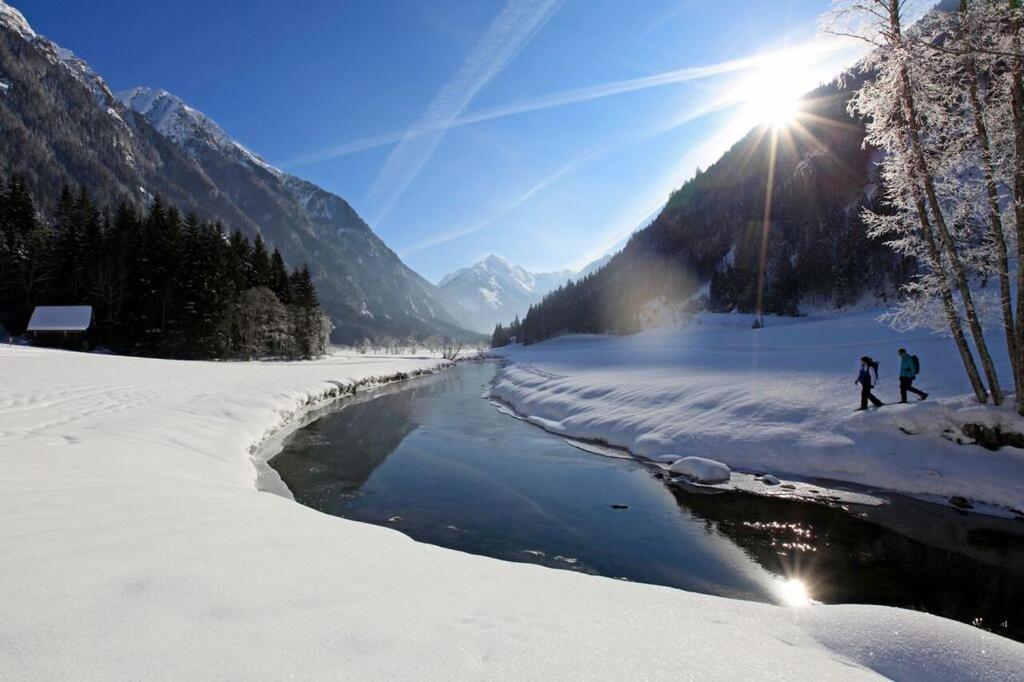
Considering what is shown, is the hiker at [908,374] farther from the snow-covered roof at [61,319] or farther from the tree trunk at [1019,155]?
the snow-covered roof at [61,319]

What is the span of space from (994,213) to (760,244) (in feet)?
379

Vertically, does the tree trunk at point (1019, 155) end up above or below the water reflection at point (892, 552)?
above

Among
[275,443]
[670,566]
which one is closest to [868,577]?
[670,566]

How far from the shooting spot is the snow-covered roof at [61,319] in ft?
140

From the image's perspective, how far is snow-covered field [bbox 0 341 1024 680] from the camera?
249 centimetres

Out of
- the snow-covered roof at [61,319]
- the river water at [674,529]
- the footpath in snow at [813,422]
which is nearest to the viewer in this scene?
the river water at [674,529]

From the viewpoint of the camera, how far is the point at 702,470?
1376 cm

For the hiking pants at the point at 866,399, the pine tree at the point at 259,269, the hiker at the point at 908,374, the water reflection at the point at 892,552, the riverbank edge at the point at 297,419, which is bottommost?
the riverbank edge at the point at 297,419

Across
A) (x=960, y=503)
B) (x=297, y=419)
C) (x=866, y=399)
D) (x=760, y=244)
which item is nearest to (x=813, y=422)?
(x=866, y=399)

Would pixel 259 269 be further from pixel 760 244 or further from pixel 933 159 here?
pixel 760 244

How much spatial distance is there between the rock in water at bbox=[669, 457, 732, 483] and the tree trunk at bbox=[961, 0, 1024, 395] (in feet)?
24.9

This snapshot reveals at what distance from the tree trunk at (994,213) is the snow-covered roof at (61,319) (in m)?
61.6

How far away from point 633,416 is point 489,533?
1209cm

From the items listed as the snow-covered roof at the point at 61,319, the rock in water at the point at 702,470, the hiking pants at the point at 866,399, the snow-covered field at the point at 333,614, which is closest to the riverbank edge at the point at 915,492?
the rock in water at the point at 702,470
